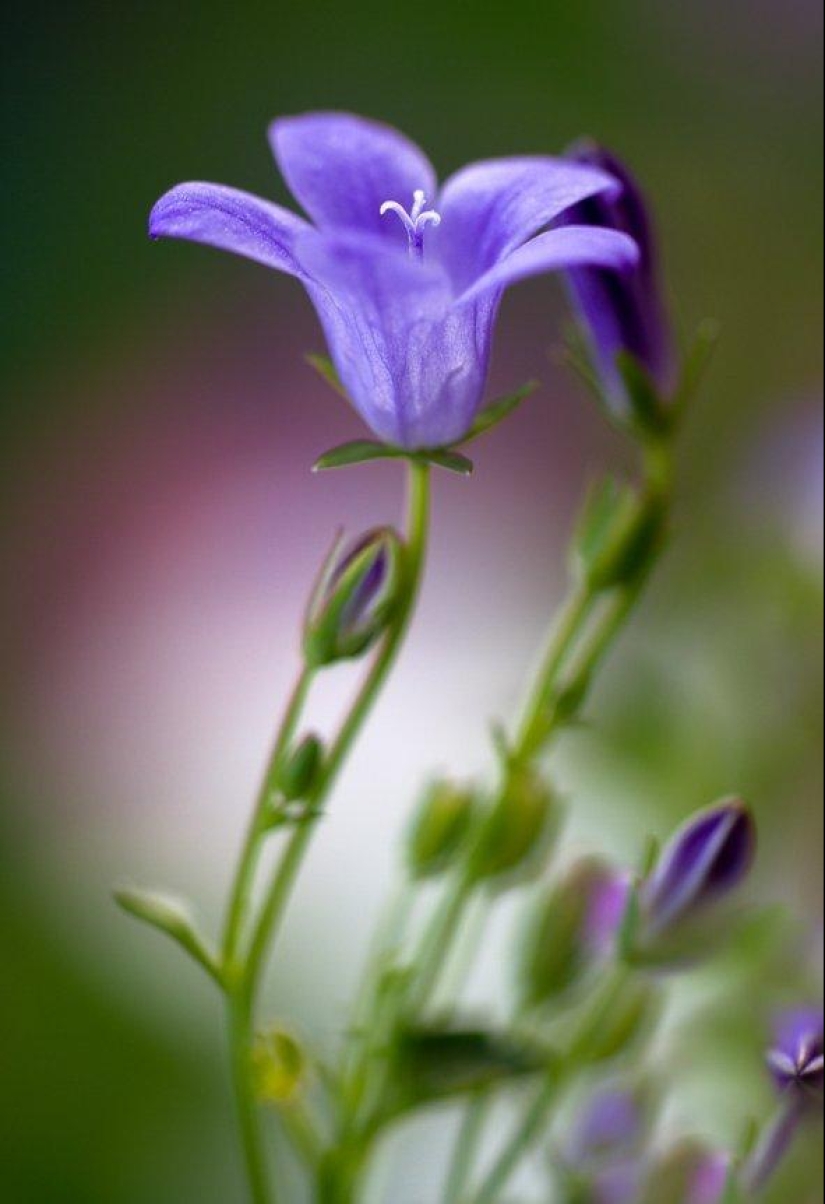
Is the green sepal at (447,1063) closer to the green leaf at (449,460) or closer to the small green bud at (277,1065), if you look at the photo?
the small green bud at (277,1065)

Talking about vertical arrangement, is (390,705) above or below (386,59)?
below

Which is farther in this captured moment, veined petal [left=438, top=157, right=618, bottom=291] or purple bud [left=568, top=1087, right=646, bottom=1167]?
purple bud [left=568, top=1087, right=646, bottom=1167]

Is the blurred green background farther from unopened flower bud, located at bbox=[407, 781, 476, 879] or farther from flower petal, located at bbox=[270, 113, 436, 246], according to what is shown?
flower petal, located at bbox=[270, 113, 436, 246]

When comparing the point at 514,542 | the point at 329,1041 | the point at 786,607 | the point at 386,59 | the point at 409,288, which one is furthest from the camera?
the point at 386,59

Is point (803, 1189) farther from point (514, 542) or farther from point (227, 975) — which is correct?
point (514, 542)

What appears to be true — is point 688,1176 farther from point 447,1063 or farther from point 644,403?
point 644,403

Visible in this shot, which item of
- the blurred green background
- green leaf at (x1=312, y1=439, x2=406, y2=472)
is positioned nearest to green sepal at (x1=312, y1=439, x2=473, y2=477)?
green leaf at (x1=312, y1=439, x2=406, y2=472)

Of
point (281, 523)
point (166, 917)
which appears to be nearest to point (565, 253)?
point (166, 917)

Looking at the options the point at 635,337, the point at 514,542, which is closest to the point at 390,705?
the point at 514,542
